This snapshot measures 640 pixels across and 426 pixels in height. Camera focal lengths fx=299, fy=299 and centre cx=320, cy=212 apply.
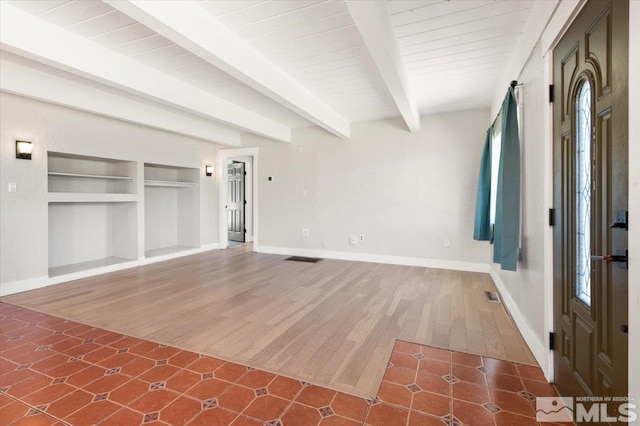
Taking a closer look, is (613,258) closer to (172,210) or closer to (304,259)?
(304,259)

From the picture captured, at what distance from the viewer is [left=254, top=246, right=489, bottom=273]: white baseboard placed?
5.10 metres

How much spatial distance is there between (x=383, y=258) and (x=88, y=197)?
5.09m

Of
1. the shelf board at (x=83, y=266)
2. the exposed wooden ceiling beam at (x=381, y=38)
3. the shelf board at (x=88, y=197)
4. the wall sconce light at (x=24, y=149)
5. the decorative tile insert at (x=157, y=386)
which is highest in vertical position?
the exposed wooden ceiling beam at (x=381, y=38)

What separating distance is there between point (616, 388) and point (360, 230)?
4.64m

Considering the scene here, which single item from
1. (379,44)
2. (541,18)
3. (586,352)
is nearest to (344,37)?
(379,44)

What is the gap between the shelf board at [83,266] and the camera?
4582 mm

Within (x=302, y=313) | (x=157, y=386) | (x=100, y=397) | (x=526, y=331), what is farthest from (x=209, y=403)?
(x=526, y=331)

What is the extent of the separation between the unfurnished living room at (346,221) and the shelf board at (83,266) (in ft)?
0.28

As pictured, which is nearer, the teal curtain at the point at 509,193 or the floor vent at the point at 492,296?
the teal curtain at the point at 509,193

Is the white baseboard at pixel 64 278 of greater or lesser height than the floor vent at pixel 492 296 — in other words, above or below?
above

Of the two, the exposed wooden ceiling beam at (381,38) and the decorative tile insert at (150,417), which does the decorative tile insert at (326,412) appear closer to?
the decorative tile insert at (150,417)

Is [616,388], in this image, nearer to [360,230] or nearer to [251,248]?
[360,230]

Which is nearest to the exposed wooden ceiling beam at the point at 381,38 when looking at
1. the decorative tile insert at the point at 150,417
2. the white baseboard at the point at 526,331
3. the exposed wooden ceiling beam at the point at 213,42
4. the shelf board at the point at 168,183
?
the exposed wooden ceiling beam at the point at 213,42

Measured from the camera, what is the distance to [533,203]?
244cm
